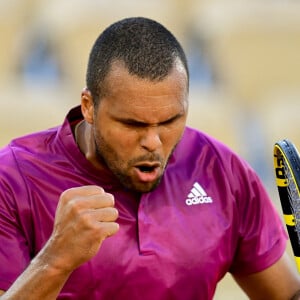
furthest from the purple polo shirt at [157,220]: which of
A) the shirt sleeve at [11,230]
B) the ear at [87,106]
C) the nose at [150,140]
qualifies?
the nose at [150,140]

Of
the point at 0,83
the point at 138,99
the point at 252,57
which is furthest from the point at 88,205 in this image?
the point at 252,57

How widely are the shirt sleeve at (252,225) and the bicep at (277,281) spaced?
0.9 inches

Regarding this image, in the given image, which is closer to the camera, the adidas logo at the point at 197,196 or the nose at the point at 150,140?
the nose at the point at 150,140

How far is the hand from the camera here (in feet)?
9.04

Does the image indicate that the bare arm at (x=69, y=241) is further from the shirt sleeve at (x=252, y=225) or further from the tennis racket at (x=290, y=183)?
the shirt sleeve at (x=252, y=225)

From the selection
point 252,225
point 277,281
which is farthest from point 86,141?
point 277,281

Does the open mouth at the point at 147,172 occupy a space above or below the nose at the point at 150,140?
below

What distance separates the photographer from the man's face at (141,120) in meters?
3.03

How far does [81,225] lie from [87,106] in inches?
20.7

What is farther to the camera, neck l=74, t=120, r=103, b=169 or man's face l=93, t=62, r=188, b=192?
neck l=74, t=120, r=103, b=169

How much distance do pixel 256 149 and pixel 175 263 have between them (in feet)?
9.43

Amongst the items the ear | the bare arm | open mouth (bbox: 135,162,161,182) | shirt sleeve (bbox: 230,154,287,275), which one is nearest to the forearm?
the bare arm

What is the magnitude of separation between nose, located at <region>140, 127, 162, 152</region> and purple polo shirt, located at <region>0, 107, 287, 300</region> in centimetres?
26

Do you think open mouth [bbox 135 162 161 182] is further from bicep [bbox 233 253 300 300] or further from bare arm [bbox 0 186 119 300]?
bicep [bbox 233 253 300 300]
